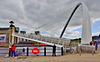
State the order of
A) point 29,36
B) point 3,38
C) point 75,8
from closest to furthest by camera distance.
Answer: point 29,36 < point 75,8 < point 3,38

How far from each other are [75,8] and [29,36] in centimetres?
1885

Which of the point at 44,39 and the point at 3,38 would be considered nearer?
the point at 44,39

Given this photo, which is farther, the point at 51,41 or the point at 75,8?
the point at 75,8

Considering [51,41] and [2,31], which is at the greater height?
[2,31]

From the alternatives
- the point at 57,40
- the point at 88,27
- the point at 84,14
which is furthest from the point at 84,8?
the point at 57,40

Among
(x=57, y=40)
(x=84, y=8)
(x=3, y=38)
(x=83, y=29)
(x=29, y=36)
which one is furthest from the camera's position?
(x=3, y=38)

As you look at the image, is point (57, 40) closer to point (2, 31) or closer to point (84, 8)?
point (84, 8)

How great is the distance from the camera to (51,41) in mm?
20719

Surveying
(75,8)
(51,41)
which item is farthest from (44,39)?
(75,8)

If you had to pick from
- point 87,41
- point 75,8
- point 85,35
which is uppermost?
point 75,8

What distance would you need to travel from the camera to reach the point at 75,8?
30.5 m

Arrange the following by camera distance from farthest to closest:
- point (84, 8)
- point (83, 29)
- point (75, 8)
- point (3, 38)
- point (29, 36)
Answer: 1. point (3, 38)
2. point (75, 8)
3. point (29, 36)
4. point (84, 8)
5. point (83, 29)

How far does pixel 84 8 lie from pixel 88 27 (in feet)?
18.1

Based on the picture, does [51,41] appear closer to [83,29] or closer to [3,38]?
[83,29]
